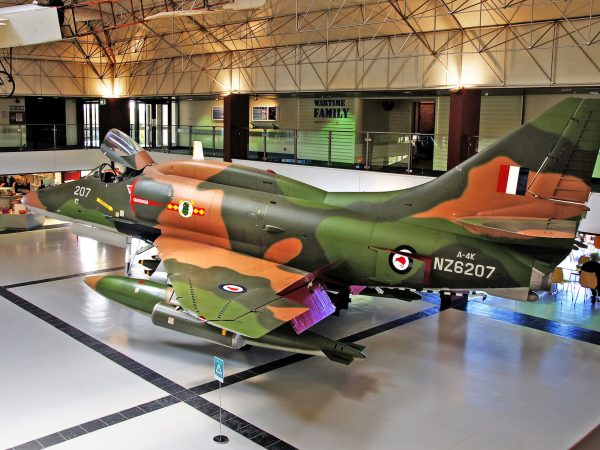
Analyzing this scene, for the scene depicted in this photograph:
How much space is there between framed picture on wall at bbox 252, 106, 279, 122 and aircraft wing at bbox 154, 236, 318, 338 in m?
16.1

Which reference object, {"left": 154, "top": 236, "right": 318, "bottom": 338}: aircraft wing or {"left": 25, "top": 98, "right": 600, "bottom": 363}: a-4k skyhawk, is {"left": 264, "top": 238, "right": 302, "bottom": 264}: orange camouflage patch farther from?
{"left": 154, "top": 236, "right": 318, "bottom": 338}: aircraft wing

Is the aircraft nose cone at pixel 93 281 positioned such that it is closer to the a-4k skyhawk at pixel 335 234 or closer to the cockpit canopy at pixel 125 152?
the a-4k skyhawk at pixel 335 234

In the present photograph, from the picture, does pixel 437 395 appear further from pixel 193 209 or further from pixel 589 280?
pixel 589 280

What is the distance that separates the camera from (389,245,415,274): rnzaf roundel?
33.2 ft

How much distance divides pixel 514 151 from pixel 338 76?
37.8 ft

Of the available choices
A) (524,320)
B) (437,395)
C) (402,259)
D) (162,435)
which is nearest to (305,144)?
(524,320)

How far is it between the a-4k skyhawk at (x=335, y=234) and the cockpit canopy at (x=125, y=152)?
0.31 meters

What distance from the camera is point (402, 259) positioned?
10164mm

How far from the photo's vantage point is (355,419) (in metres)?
8.35

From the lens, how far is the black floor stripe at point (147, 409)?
767cm

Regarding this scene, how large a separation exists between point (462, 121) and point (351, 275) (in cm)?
825

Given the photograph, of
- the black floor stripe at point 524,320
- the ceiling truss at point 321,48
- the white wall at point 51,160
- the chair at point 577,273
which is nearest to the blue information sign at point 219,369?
the black floor stripe at point 524,320

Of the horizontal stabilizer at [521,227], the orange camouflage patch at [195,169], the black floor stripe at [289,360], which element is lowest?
the black floor stripe at [289,360]

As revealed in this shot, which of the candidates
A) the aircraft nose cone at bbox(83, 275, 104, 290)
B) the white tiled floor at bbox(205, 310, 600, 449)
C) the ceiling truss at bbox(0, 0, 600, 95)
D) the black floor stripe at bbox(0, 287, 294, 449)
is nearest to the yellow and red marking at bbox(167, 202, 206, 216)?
the aircraft nose cone at bbox(83, 275, 104, 290)
